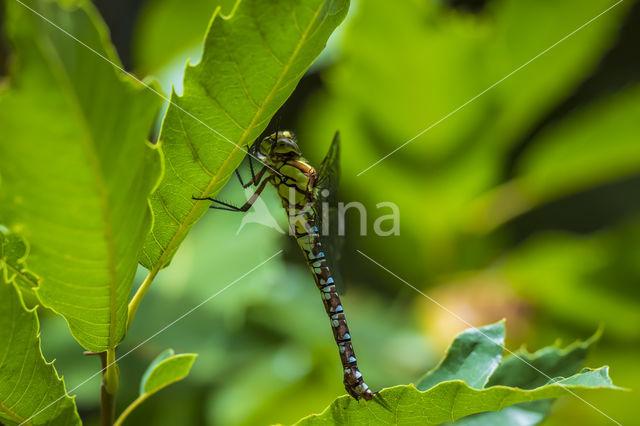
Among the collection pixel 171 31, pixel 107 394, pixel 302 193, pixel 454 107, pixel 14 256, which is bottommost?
pixel 107 394

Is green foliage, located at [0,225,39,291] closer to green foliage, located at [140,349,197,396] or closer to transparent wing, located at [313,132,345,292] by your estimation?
green foliage, located at [140,349,197,396]

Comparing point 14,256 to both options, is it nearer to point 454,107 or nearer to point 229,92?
point 229,92

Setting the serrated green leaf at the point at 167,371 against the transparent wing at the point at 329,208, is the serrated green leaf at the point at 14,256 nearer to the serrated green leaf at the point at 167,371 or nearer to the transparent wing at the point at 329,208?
the serrated green leaf at the point at 167,371

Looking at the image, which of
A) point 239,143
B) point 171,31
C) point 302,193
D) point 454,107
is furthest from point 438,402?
point 171,31

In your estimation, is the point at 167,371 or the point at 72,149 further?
the point at 167,371

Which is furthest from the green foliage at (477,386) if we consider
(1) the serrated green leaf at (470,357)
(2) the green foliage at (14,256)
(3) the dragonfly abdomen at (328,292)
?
(2) the green foliage at (14,256)

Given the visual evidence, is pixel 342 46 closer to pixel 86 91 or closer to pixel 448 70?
pixel 448 70

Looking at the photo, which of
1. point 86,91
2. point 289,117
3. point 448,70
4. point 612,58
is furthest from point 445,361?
point 612,58
